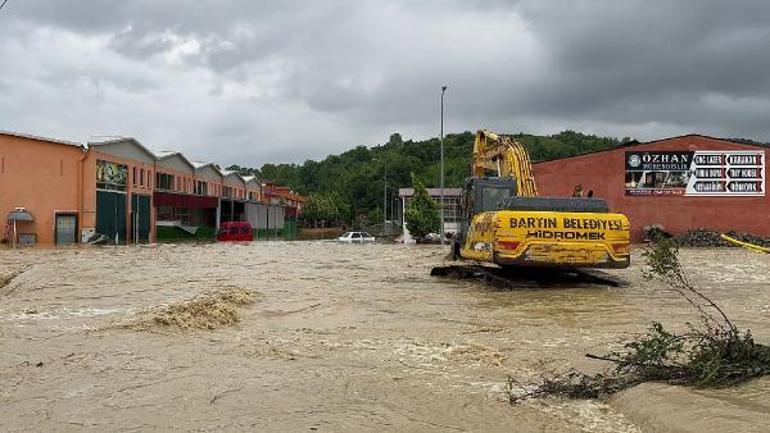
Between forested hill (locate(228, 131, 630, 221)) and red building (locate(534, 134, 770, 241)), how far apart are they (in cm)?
1798

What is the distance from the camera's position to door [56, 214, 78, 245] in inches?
1762

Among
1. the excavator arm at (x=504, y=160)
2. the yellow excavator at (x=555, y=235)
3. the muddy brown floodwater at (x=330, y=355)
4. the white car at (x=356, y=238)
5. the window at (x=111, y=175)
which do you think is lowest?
the muddy brown floodwater at (x=330, y=355)

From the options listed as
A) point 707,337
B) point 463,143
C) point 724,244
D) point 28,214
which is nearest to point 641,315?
point 707,337

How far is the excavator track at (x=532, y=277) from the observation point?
17487 millimetres

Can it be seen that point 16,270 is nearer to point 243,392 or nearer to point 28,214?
point 243,392

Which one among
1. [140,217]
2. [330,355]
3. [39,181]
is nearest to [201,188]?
[140,217]

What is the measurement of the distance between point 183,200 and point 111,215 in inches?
444

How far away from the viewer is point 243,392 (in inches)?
272

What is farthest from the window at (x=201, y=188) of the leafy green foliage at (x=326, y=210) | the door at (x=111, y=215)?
the leafy green foliage at (x=326, y=210)

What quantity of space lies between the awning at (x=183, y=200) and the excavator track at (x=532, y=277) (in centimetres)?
4208

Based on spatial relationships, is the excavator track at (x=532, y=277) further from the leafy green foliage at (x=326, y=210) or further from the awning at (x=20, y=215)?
the leafy green foliage at (x=326, y=210)

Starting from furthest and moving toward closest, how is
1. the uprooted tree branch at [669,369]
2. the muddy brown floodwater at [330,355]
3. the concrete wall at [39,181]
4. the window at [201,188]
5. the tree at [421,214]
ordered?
1. the window at [201,188]
2. the tree at [421,214]
3. the concrete wall at [39,181]
4. the uprooted tree branch at [669,369]
5. the muddy brown floodwater at [330,355]

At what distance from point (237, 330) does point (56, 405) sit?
4.36 metres

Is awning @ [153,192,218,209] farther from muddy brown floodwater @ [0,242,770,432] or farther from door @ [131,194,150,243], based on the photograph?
muddy brown floodwater @ [0,242,770,432]
